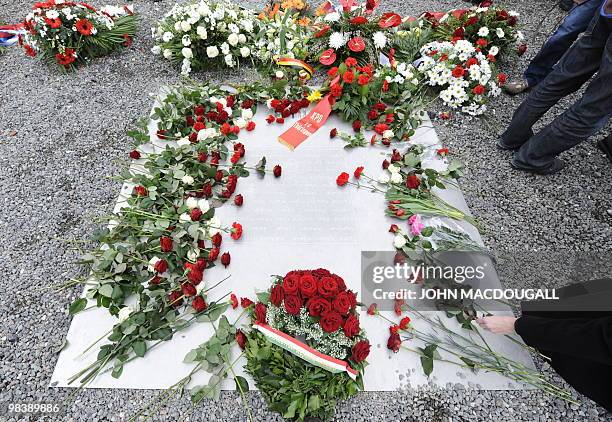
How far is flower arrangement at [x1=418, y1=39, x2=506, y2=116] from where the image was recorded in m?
3.57

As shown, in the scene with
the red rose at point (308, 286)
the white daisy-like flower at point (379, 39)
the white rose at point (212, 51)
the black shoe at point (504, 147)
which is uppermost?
the white daisy-like flower at point (379, 39)

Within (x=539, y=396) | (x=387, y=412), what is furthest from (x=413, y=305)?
(x=539, y=396)

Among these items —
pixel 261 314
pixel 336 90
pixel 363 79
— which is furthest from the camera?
pixel 336 90

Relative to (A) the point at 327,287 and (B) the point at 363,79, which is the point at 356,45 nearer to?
(B) the point at 363,79

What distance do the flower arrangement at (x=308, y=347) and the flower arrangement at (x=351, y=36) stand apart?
2.70 meters

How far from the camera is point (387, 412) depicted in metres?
2.01

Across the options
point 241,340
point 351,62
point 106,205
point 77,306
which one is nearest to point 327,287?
point 241,340

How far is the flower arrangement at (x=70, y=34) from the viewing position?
12.5ft

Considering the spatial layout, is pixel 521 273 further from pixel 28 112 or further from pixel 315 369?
pixel 28 112

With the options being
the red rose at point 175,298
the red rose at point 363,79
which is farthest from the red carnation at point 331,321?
the red rose at point 363,79

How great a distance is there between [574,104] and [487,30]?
1563mm

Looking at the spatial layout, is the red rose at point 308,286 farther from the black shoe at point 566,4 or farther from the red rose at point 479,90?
the black shoe at point 566,4

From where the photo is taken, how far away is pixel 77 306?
7.30 feet

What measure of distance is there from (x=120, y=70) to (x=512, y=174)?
387 cm
